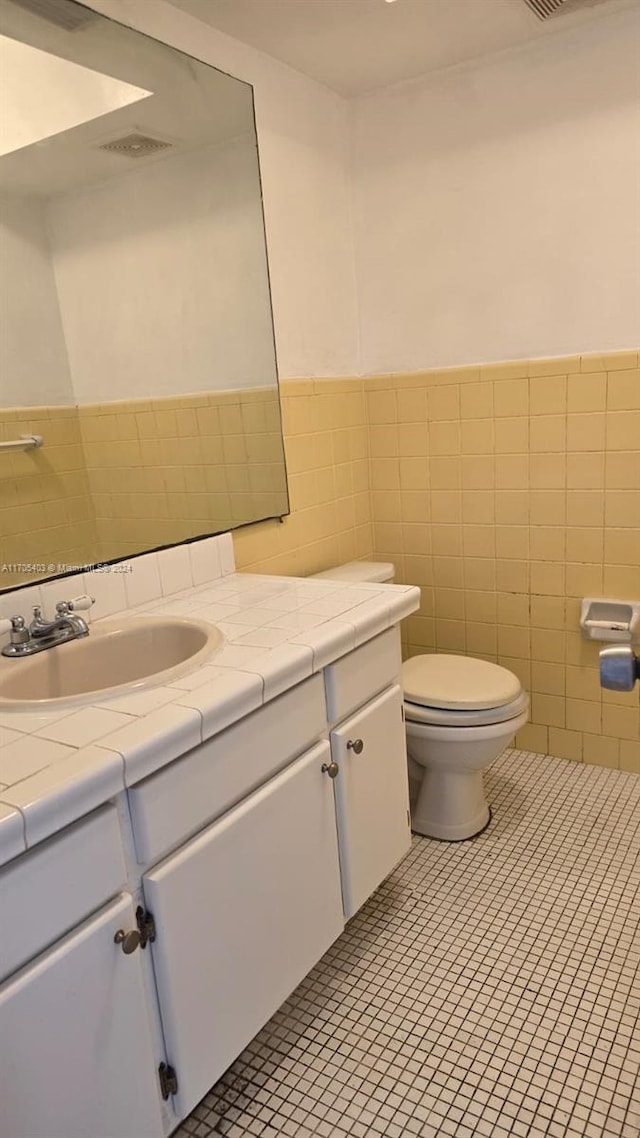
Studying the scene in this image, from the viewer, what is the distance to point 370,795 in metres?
1.60

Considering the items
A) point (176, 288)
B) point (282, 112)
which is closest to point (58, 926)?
point (176, 288)

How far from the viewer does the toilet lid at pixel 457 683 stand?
1946mm

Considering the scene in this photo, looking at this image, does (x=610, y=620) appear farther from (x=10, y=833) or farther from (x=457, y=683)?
(x=10, y=833)

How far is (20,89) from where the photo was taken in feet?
5.01

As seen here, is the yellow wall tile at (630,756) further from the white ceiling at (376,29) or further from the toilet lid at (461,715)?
the white ceiling at (376,29)

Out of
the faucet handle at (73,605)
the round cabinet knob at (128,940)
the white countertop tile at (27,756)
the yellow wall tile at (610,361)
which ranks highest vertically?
the yellow wall tile at (610,361)

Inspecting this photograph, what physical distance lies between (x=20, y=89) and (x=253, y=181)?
0.65 m

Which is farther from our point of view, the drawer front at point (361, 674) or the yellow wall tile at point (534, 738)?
the yellow wall tile at point (534, 738)

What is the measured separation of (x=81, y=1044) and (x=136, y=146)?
188 centimetres

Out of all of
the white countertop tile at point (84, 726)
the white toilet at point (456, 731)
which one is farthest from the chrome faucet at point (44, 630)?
the white toilet at point (456, 731)

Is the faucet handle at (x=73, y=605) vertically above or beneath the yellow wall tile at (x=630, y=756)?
above

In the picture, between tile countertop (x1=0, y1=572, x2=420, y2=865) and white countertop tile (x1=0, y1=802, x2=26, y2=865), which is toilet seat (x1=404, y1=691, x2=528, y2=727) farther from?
white countertop tile (x1=0, y1=802, x2=26, y2=865)

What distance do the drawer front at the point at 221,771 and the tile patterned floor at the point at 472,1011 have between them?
607mm

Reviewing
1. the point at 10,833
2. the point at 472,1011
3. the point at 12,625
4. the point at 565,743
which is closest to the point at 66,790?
the point at 10,833
